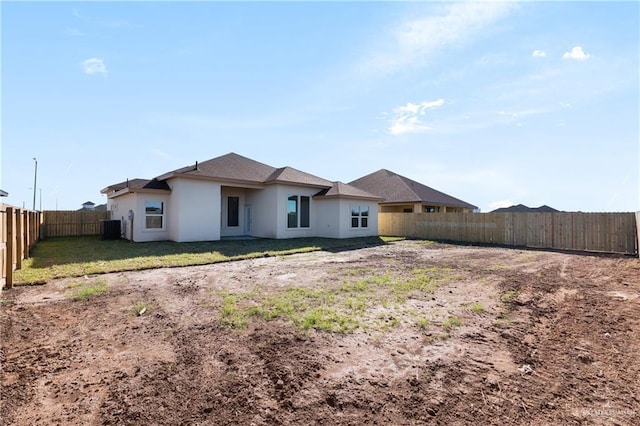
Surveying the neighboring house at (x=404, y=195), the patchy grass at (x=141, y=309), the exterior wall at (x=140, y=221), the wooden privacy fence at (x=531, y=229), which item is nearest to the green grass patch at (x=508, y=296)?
the patchy grass at (x=141, y=309)

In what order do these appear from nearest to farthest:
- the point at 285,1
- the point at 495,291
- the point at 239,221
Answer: the point at 495,291 → the point at 285,1 → the point at 239,221

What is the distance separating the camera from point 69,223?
20125mm

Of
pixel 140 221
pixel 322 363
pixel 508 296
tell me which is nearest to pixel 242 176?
pixel 140 221

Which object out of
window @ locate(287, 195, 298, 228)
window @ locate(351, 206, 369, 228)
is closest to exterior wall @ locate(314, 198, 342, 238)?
window @ locate(351, 206, 369, 228)

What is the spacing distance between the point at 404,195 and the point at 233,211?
550 inches

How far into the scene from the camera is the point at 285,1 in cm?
927

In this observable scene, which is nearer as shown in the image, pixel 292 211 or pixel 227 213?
pixel 292 211

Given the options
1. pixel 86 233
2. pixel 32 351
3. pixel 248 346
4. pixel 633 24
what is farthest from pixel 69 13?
pixel 86 233

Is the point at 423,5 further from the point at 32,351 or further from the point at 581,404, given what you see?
the point at 32,351

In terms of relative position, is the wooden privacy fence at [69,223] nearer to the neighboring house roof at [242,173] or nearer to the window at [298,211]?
the neighboring house roof at [242,173]

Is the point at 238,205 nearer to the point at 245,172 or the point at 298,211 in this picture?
the point at 245,172

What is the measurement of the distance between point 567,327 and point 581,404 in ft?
7.65

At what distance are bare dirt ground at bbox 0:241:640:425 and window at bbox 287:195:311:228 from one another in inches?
463

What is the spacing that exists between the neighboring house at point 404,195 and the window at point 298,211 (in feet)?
22.6
